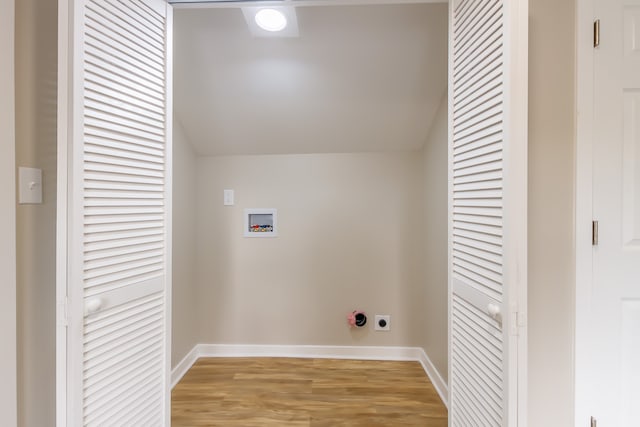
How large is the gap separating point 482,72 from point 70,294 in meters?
1.47

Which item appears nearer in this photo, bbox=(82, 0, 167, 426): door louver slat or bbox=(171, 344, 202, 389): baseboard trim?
bbox=(82, 0, 167, 426): door louver slat

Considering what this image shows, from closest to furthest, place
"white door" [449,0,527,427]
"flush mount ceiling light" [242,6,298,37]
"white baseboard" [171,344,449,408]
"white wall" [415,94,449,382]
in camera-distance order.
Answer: "white door" [449,0,527,427] → "flush mount ceiling light" [242,6,298,37] → "white wall" [415,94,449,382] → "white baseboard" [171,344,449,408]

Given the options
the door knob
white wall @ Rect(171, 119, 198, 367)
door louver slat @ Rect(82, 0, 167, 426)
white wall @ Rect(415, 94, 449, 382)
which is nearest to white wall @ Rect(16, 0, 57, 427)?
door louver slat @ Rect(82, 0, 167, 426)

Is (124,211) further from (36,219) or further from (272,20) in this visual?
(272,20)

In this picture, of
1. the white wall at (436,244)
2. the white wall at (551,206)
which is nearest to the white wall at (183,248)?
the white wall at (436,244)

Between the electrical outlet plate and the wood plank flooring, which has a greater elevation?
the electrical outlet plate

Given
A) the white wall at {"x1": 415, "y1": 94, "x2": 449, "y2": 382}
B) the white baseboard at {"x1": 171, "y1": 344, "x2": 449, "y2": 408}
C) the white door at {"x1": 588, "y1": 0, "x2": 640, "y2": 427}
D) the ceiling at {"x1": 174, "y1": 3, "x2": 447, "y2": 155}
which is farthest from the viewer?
the white baseboard at {"x1": 171, "y1": 344, "x2": 449, "y2": 408}

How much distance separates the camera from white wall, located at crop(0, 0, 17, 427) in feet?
3.38

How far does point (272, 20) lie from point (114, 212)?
1274mm

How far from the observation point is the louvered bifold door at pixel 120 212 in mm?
1032

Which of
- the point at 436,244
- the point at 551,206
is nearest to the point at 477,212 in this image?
the point at 551,206

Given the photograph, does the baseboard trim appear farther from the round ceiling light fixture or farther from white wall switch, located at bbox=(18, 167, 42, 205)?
the round ceiling light fixture

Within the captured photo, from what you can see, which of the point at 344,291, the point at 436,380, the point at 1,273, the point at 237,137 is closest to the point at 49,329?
the point at 1,273

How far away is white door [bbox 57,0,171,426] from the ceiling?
0.62 meters
